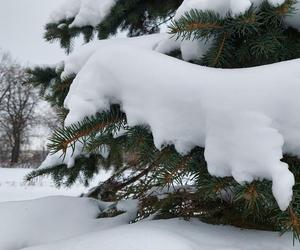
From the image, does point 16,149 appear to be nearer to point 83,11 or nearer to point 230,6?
point 83,11

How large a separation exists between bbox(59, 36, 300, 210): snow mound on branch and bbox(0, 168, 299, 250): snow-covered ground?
31 centimetres

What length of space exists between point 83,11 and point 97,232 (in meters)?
1.51

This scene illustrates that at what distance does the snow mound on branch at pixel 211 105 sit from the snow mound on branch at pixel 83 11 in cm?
103

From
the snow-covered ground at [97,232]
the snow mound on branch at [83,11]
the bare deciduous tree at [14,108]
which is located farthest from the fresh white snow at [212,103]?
the bare deciduous tree at [14,108]

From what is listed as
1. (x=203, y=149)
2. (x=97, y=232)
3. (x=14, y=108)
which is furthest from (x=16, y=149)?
(x=203, y=149)

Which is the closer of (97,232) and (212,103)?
(212,103)

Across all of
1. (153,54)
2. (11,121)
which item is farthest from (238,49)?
(11,121)

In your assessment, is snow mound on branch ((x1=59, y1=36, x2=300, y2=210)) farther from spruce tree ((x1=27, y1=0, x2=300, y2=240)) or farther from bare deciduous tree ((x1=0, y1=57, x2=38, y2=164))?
bare deciduous tree ((x1=0, y1=57, x2=38, y2=164))

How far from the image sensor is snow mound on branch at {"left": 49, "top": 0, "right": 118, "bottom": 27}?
2406 millimetres

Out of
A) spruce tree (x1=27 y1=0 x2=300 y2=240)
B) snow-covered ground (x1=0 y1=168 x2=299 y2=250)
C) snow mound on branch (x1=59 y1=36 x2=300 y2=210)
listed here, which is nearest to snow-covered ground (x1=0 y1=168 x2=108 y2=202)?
snow-covered ground (x1=0 y1=168 x2=299 y2=250)

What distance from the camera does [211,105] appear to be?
1203mm

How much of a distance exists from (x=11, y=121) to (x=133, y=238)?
92.6 feet

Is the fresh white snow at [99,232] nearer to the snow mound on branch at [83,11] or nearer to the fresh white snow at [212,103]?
the fresh white snow at [212,103]

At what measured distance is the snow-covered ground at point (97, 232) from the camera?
132 centimetres
